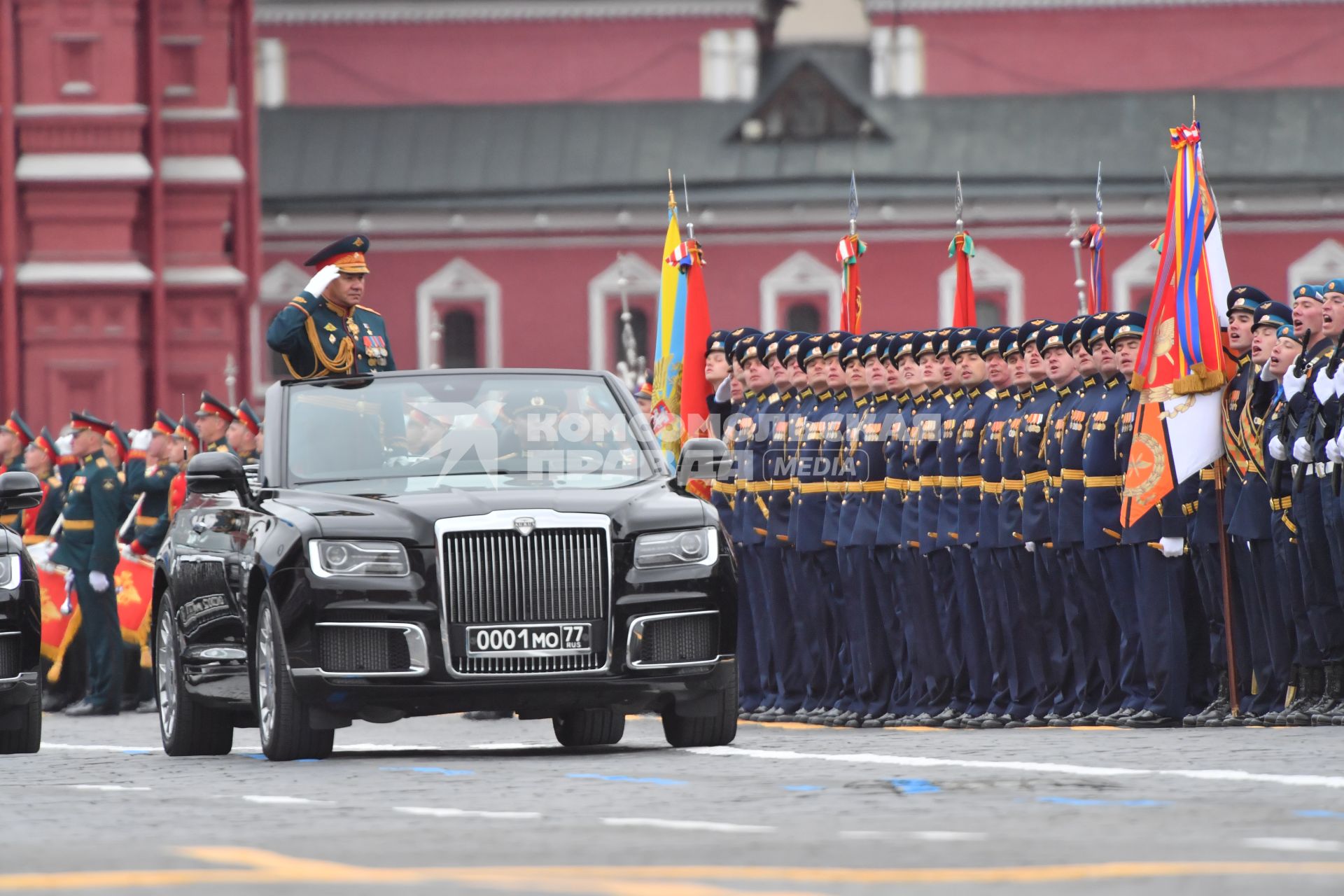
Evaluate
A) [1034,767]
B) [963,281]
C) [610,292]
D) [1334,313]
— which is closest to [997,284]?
[610,292]

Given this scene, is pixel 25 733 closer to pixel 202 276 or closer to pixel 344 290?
pixel 344 290

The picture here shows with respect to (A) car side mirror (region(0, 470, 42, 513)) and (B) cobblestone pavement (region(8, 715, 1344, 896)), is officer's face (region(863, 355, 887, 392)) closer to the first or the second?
(B) cobblestone pavement (region(8, 715, 1344, 896))

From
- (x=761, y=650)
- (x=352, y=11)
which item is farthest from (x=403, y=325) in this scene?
(x=761, y=650)

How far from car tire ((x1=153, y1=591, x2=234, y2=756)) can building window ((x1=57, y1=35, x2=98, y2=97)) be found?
30575mm

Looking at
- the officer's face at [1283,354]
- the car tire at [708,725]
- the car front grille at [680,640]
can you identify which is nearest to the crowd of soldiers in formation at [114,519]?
the car tire at [708,725]

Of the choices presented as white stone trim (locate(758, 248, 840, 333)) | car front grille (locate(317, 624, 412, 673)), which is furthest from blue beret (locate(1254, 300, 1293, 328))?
white stone trim (locate(758, 248, 840, 333))

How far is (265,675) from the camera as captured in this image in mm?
12641

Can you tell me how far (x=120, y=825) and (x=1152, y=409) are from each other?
6620 millimetres

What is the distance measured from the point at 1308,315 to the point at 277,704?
511 cm

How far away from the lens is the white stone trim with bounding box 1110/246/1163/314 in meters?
51.4

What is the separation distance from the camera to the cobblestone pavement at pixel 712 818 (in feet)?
26.6

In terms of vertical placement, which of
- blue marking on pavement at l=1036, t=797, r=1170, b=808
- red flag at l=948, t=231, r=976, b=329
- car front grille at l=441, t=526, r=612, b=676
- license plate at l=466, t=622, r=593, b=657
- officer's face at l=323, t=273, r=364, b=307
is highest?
red flag at l=948, t=231, r=976, b=329

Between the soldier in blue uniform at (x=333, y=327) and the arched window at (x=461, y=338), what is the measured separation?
1557 inches

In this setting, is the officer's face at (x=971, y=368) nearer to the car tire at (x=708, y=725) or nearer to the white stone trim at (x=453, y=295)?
the car tire at (x=708, y=725)
